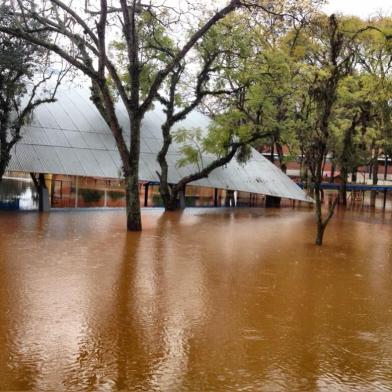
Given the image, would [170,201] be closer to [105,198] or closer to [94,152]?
[105,198]

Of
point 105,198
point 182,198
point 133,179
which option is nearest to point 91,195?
point 105,198

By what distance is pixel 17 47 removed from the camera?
18562 mm

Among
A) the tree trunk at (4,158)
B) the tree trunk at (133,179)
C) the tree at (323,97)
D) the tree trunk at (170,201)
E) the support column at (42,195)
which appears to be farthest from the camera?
the tree trunk at (170,201)

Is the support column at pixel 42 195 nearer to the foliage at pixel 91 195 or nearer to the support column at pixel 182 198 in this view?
the foliage at pixel 91 195

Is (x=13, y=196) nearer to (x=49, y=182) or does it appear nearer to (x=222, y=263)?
(x=49, y=182)

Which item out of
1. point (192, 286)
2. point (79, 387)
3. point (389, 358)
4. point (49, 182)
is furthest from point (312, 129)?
point (49, 182)

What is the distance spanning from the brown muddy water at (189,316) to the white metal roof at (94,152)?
8589mm

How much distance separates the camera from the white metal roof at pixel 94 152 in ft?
72.8

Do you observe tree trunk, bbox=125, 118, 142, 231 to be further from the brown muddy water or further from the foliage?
the foliage

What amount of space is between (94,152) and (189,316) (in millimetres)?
18074

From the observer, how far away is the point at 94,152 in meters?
24.1

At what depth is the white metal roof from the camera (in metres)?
22.2

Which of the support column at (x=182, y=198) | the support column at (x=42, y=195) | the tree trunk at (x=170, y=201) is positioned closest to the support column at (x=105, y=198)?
the tree trunk at (x=170, y=201)

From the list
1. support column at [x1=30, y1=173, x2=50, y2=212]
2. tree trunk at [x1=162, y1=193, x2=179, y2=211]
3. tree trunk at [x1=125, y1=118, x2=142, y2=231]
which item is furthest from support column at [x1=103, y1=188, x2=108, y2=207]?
tree trunk at [x1=125, y1=118, x2=142, y2=231]
